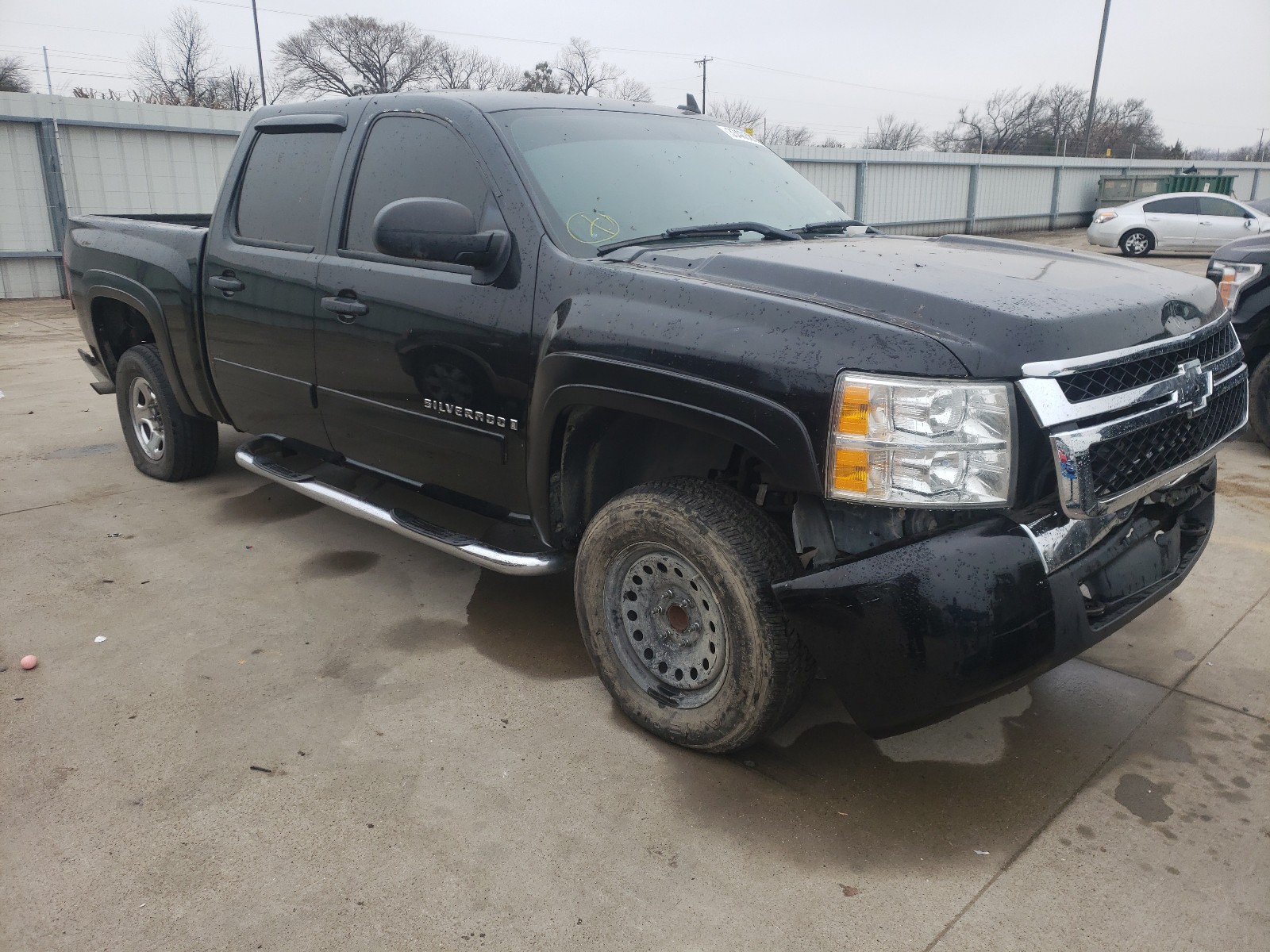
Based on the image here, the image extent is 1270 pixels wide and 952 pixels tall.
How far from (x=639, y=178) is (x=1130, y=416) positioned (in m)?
1.84

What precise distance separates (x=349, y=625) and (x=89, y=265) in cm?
298

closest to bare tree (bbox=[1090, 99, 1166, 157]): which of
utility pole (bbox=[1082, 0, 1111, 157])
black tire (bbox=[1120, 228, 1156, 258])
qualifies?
utility pole (bbox=[1082, 0, 1111, 157])

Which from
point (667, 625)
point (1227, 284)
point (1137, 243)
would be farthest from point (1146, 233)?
point (667, 625)

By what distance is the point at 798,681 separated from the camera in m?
2.68

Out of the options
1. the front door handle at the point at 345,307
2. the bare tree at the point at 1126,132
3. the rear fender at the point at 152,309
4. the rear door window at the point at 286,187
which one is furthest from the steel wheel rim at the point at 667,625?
the bare tree at the point at 1126,132

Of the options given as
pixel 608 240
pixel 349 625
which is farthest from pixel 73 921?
pixel 608 240

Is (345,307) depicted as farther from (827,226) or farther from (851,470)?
(851,470)

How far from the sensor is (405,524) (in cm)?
372

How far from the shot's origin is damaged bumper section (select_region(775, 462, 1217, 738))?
7.49ft

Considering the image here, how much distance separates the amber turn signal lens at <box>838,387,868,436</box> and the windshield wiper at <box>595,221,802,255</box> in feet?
3.68

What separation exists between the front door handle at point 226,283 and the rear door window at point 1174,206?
20222 millimetres

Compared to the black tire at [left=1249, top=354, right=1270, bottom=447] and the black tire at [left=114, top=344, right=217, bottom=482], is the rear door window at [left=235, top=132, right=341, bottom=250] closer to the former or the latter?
the black tire at [left=114, top=344, right=217, bottom=482]

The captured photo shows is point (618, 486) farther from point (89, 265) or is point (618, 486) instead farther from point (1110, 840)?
point (89, 265)

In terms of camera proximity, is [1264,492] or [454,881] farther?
[1264,492]
